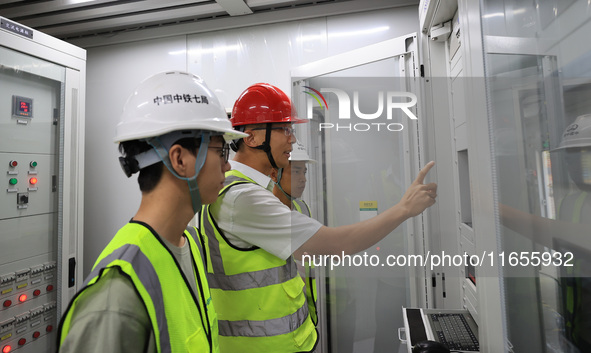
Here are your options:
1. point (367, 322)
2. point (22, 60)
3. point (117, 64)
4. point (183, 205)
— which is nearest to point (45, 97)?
point (22, 60)

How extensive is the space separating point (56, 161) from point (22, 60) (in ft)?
2.24

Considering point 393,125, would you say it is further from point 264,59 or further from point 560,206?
point 264,59

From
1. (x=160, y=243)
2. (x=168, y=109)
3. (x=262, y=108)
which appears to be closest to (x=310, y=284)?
(x=262, y=108)

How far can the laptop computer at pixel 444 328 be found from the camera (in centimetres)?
109

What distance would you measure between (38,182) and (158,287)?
82.1 inches

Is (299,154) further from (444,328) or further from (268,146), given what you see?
(444,328)

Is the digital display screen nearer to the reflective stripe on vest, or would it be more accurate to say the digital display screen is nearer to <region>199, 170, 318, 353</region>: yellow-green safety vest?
<region>199, 170, 318, 353</region>: yellow-green safety vest

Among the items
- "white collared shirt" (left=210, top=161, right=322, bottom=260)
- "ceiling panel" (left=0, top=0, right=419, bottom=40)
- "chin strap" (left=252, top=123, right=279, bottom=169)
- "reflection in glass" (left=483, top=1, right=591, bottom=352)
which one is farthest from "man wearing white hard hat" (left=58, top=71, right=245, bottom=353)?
"ceiling panel" (left=0, top=0, right=419, bottom=40)

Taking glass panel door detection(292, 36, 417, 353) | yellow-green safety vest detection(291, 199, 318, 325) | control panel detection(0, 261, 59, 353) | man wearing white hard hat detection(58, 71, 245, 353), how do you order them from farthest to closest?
control panel detection(0, 261, 59, 353) < yellow-green safety vest detection(291, 199, 318, 325) < glass panel door detection(292, 36, 417, 353) < man wearing white hard hat detection(58, 71, 245, 353)

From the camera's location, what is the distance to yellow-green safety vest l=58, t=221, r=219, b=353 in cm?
72

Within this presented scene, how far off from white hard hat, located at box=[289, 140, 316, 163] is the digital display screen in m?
1.87

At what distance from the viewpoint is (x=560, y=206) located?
60 centimetres

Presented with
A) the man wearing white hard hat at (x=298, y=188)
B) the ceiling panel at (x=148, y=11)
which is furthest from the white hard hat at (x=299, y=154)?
the ceiling panel at (x=148, y=11)

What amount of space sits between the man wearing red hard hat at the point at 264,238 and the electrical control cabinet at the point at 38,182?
1.62 m
